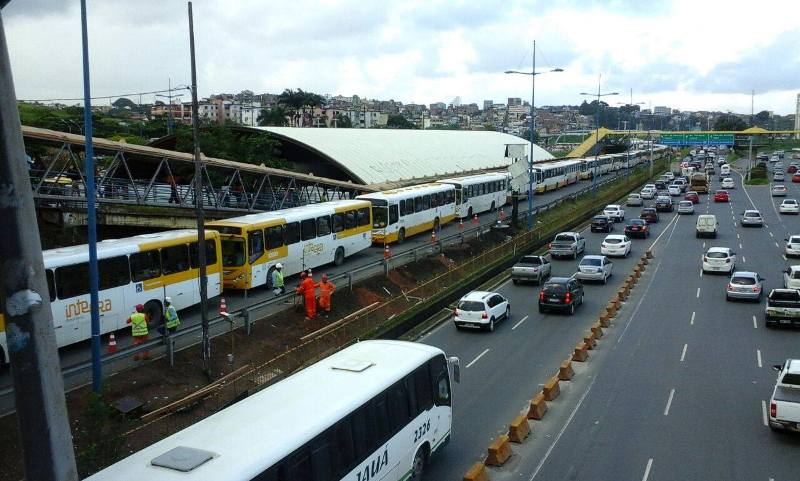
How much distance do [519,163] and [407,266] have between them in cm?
1983

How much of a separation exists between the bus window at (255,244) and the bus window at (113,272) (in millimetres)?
6047

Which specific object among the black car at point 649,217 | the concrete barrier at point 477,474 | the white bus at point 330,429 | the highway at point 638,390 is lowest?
the highway at point 638,390

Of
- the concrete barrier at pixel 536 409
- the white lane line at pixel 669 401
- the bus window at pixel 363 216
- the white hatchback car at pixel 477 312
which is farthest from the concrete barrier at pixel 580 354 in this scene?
the bus window at pixel 363 216

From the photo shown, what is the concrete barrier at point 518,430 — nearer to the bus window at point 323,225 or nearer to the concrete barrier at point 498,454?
Answer: the concrete barrier at point 498,454

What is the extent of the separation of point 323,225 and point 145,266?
10791 millimetres

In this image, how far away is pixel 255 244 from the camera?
2652cm

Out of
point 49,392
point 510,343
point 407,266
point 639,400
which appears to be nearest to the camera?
point 49,392

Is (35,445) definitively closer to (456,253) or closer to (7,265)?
(7,265)

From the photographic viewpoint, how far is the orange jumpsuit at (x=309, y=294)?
2403cm

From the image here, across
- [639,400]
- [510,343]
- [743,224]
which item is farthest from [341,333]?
[743,224]

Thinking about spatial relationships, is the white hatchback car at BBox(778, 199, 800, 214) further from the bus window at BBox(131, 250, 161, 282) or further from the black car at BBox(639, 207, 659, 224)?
the bus window at BBox(131, 250, 161, 282)

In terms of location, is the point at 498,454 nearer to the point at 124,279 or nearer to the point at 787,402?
the point at 787,402

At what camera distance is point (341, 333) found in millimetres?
22469

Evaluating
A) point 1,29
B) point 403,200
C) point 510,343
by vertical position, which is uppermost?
point 1,29
